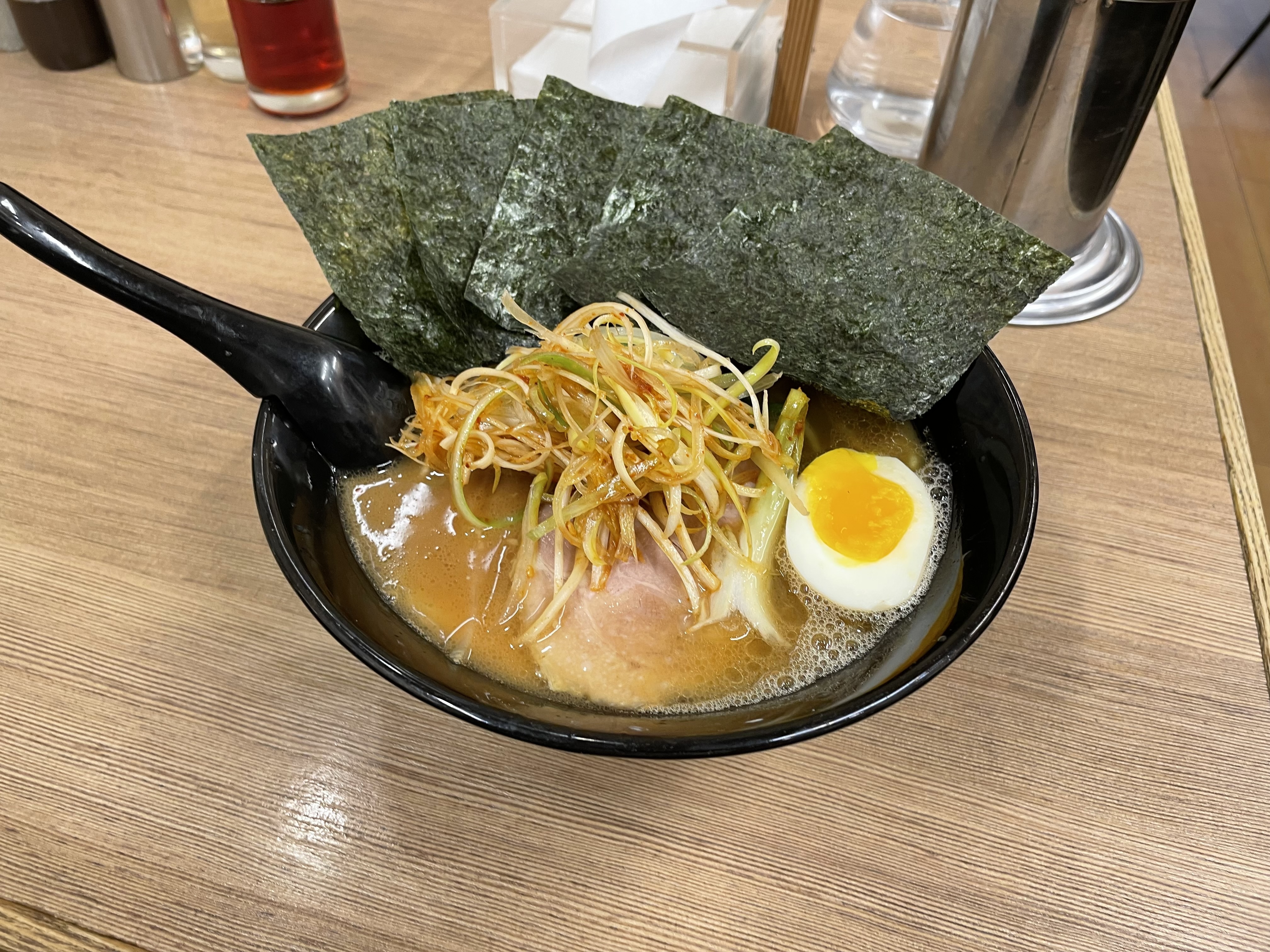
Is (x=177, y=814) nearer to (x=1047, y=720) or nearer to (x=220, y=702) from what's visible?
(x=220, y=702)

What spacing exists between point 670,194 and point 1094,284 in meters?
0.76

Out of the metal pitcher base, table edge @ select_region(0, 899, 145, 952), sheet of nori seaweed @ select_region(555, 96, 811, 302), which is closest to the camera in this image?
table edge @ select_region(0, 899, 145, 952)

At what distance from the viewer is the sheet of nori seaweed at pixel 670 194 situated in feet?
3.29

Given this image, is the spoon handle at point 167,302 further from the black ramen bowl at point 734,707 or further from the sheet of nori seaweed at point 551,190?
the sheet of nori seaweed at point 551,190

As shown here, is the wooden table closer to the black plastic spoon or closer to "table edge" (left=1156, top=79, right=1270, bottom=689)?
"table edge" (left=1156, top=79, right=1270, bottom=689)

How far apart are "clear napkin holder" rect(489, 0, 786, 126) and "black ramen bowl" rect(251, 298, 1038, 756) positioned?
2.46ft

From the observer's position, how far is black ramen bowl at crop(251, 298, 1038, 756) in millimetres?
622

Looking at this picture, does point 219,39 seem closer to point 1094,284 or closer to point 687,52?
point 687,52

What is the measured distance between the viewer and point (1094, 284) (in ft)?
4.42

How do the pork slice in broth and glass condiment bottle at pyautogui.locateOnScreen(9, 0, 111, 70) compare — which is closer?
the pork slice in broth

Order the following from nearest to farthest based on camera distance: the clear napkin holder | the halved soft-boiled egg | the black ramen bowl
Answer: the black ramen bowl → the halved soft-boiled egg → the clear napkin holder

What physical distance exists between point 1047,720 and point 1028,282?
46 cm

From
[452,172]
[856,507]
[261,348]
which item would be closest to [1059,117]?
[856,507]

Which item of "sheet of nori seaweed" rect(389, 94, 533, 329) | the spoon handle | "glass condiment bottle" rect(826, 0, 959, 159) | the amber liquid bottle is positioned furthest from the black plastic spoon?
"glass condiment bottle" rect(826, 0, 959, 159)
